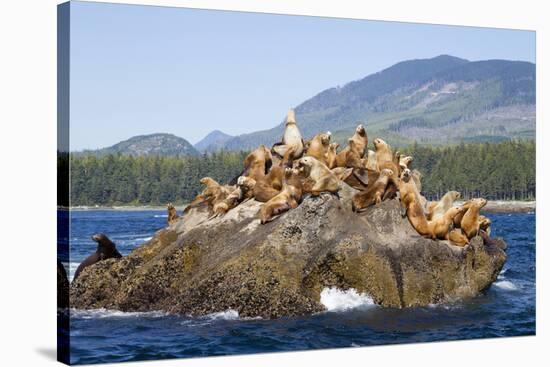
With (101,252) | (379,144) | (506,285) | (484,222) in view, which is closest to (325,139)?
(379,144)

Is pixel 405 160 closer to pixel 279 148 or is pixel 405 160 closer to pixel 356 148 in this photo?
pixel 356 148

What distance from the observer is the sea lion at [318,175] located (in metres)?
21.2

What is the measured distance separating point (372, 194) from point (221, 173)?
245cm

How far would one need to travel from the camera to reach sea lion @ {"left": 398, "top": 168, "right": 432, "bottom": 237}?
2167 centimetres

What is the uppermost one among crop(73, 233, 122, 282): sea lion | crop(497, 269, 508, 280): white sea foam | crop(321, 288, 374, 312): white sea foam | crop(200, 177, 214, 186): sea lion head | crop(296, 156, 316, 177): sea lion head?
crop(296, 156, 316, 177): sea lion head

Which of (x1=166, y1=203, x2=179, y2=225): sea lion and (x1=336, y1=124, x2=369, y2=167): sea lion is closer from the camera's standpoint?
(x1=166, y1=203, x2=179, y2=225): sea lion

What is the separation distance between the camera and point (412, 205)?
854 inches

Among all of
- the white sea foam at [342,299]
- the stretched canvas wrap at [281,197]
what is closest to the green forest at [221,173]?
the stretched canvas wrap at [281,197]

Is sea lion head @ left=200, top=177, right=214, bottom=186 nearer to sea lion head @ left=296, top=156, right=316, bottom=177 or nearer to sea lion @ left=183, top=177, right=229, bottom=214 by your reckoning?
sea lion @ left=183, top=177, right=229, bottom=214

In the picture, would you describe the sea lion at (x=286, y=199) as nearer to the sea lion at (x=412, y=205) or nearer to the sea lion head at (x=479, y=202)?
the sea lion at (x=412, y=205)

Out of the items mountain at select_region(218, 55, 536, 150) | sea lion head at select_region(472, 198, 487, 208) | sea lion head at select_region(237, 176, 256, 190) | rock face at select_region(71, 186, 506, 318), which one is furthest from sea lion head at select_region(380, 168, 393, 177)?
sea lion head at select_region(237, 176, 256, 190)

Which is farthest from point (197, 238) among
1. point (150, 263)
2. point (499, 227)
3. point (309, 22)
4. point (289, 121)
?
point (499, 227)

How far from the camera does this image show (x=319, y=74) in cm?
2192

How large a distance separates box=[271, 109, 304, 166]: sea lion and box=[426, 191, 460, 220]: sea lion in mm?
2366
